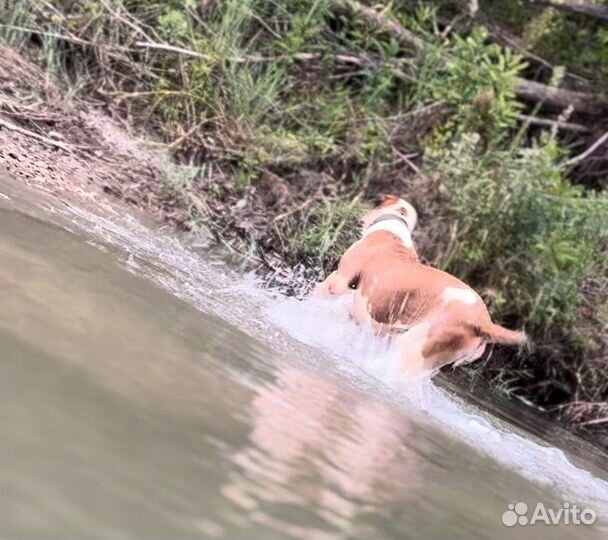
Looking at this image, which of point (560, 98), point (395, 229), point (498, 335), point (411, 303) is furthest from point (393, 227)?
point (560, 98)

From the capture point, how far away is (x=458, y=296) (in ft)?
18.1

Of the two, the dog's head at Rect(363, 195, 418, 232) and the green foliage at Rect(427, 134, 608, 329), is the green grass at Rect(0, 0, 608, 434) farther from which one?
the dog's head at Rect(363, 195, 418, 232)

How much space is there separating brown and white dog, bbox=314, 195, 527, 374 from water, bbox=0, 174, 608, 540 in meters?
0.28

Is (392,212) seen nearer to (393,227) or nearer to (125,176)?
(393,227)

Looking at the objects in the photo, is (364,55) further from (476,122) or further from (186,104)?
(186,104)

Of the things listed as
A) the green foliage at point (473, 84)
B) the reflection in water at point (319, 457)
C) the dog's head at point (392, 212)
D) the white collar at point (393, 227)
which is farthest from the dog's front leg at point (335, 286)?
the green foliage at point (473, 84)

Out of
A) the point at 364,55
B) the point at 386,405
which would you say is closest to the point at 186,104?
the point at 364,55

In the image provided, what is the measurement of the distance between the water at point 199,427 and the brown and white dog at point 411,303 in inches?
11.0

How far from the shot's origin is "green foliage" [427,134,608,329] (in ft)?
25.4

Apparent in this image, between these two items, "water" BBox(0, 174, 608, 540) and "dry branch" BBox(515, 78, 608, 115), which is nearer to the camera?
"water" BBox(0, 174, 608, 540)

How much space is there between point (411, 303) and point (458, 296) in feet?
1.04

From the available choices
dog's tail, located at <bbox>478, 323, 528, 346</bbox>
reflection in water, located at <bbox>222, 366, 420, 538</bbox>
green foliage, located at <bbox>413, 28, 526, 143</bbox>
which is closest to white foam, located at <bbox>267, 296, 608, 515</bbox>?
dog's tail, located at <bbox>478, 323, 528, 346</bbox>

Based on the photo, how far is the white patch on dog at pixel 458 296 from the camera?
5.52 metres

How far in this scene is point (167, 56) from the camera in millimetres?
8633
